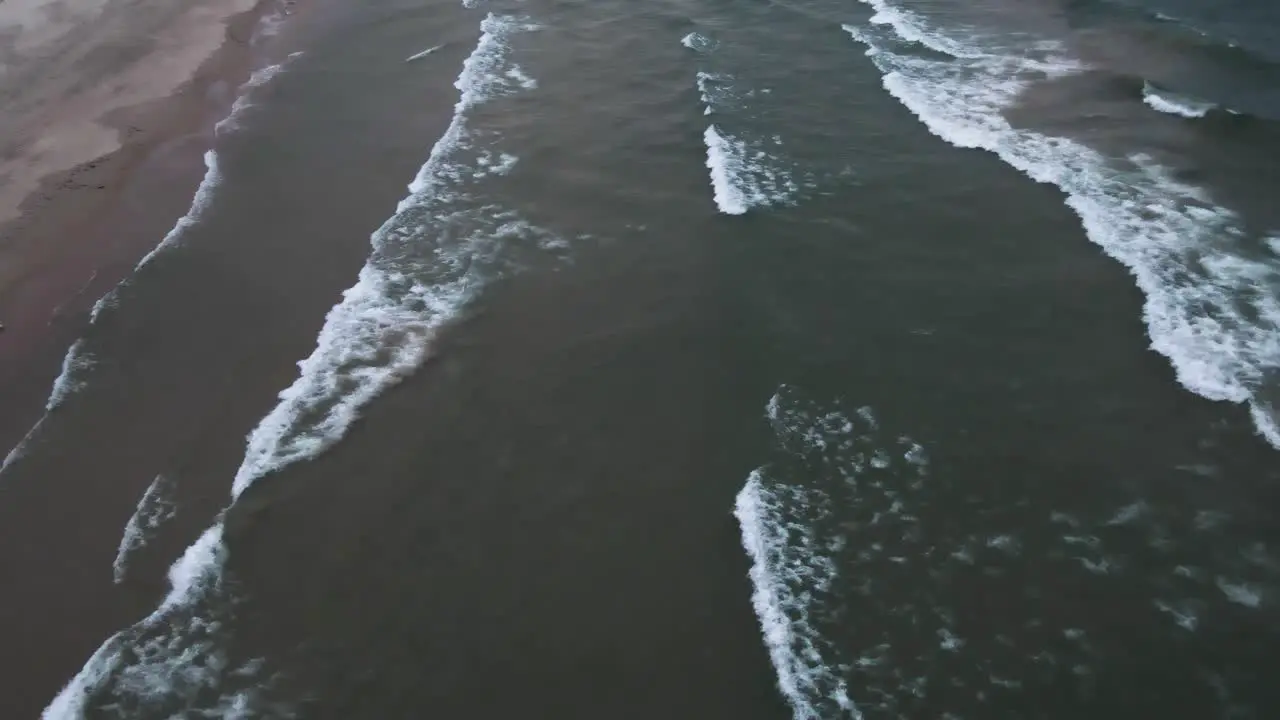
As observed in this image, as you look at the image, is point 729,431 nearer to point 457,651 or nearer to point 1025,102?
point 457,651

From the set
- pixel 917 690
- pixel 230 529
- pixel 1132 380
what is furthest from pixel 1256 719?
pixel 230 529

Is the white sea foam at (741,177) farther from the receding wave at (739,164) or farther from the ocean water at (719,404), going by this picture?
the ocean water at (719,404)

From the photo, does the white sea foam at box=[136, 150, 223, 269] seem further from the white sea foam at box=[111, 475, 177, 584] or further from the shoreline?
the white sea foam at box=[111, 475, 177, 584]

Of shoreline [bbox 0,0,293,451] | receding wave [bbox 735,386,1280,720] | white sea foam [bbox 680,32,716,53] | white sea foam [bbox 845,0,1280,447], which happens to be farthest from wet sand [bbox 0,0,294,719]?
white sea foam [bbox 845,0,1280,447]

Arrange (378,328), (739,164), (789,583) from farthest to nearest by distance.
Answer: (739,164) < (378,328) < (789,583)

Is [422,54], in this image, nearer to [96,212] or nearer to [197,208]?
[197,208]

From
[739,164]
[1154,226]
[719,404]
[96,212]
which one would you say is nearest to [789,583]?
[719,404]

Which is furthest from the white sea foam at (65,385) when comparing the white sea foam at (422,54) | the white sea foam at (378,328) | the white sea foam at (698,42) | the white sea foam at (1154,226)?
the white sea foam at (1154,226)

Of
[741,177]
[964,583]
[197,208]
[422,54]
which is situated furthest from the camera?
→ [422,54]
